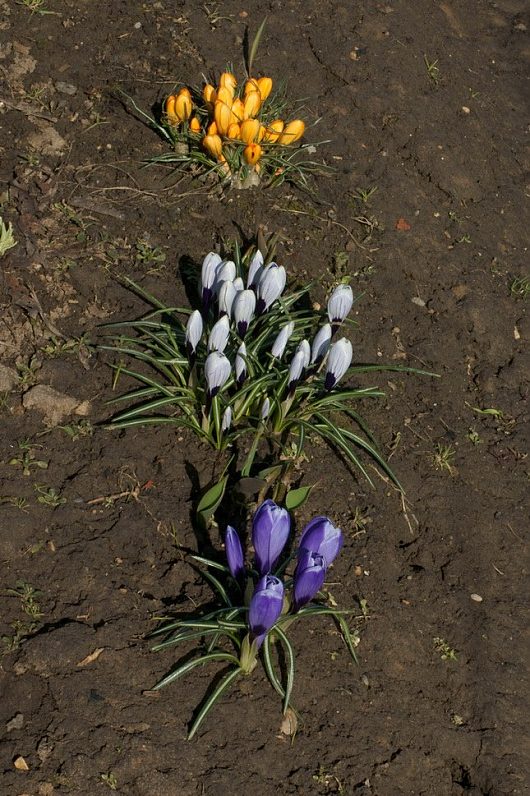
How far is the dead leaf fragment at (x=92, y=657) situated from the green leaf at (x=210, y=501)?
527 millimetres

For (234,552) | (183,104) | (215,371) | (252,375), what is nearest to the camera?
(234,552)

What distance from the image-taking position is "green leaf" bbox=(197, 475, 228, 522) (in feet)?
9.35

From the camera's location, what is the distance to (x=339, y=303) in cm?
312

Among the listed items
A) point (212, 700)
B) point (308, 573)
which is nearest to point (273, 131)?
point (308, 573)

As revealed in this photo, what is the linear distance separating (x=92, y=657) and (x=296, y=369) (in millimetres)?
1103

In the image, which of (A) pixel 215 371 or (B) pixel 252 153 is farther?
(B) pixel 252 153

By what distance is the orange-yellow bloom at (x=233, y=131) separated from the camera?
12.2 ft

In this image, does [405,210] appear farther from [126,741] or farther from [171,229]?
[126,741]

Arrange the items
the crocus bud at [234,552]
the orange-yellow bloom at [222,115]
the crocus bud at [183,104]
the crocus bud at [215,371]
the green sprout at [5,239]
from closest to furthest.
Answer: the crocus bud at [234,552], the crocus bud at [215,371], the green sprout at [5,239], the orange-yellow bloom at [222,115], the crocus bud at [183,104]

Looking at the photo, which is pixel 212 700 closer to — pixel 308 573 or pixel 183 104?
pixel 308 573

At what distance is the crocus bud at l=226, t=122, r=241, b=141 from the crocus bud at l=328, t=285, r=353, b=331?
1027mm

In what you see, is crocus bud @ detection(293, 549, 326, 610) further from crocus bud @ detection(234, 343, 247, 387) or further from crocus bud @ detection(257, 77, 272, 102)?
crocus bud @ detection(257, 77, 272, 102)

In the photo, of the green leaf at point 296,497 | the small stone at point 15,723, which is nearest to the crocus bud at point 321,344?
the green leaf at point 296,497

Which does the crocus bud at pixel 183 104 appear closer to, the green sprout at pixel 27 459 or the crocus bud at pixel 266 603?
the green sprout at pixel 27 459
